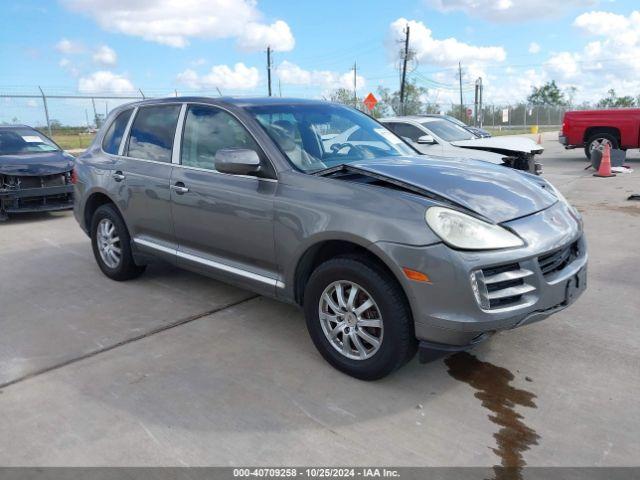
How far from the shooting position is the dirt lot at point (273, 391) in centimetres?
270

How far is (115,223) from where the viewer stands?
201 inches

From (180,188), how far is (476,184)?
2.25m

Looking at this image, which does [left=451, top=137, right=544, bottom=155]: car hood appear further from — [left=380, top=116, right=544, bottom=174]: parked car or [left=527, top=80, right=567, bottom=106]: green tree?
[left=527, top=80, right=567, bottom=106]: green tree

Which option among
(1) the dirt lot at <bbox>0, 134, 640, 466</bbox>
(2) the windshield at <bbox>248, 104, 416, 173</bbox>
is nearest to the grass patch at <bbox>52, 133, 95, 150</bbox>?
(1) the dirt lot at <bbox>0, 134, 640, 466</bbox>

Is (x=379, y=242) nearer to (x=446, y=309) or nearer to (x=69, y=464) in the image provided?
(x=446, y=309)

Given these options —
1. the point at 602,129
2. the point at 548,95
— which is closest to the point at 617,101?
the point at 548,95

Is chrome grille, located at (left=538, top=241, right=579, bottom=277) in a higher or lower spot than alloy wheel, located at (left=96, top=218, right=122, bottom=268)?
higher

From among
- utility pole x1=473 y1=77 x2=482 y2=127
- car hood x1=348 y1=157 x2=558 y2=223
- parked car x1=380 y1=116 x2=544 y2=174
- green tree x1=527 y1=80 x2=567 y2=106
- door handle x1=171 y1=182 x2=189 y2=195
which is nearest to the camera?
car hood x1=348 y1=157 x2=558 y2=223

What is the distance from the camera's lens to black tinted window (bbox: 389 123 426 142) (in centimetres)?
1013

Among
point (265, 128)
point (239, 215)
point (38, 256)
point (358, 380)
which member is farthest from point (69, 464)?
point (38, 256)

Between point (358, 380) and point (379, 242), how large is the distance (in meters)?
0.91

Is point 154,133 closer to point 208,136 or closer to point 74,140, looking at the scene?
point 208,136

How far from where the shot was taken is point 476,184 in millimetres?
3406

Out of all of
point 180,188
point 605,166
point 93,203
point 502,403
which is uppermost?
point 180,188
